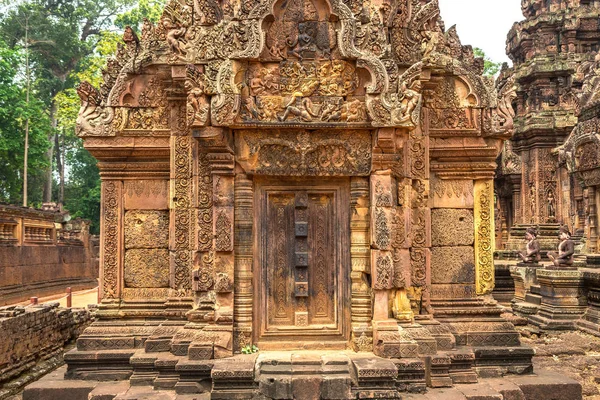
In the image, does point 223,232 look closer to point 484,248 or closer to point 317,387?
point 317,387

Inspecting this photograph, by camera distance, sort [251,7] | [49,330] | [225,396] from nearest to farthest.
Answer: [225,396]
[251,7]
[49,330]

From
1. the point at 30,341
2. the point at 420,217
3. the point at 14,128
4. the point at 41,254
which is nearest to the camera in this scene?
the point at 420,217

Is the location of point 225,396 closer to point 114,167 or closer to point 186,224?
point 186,224

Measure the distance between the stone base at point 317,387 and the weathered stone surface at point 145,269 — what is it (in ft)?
4.46

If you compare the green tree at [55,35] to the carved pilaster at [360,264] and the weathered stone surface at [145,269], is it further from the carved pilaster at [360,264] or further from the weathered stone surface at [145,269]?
the carved pilaster at [360,264]

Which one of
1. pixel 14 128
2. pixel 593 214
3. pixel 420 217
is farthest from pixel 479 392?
pixel 14 128

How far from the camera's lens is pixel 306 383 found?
17.3 feet

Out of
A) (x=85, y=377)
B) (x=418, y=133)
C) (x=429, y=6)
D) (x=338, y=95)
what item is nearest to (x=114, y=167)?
(x=85, y=377)

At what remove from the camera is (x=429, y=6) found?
6.51 m

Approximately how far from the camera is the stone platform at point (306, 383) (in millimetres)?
5254

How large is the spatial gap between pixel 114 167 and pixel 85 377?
106 inches

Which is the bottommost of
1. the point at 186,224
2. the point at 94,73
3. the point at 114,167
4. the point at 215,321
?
the point at 215,321

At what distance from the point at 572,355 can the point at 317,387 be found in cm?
609

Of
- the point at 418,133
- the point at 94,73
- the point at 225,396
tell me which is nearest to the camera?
the point at 225,396
